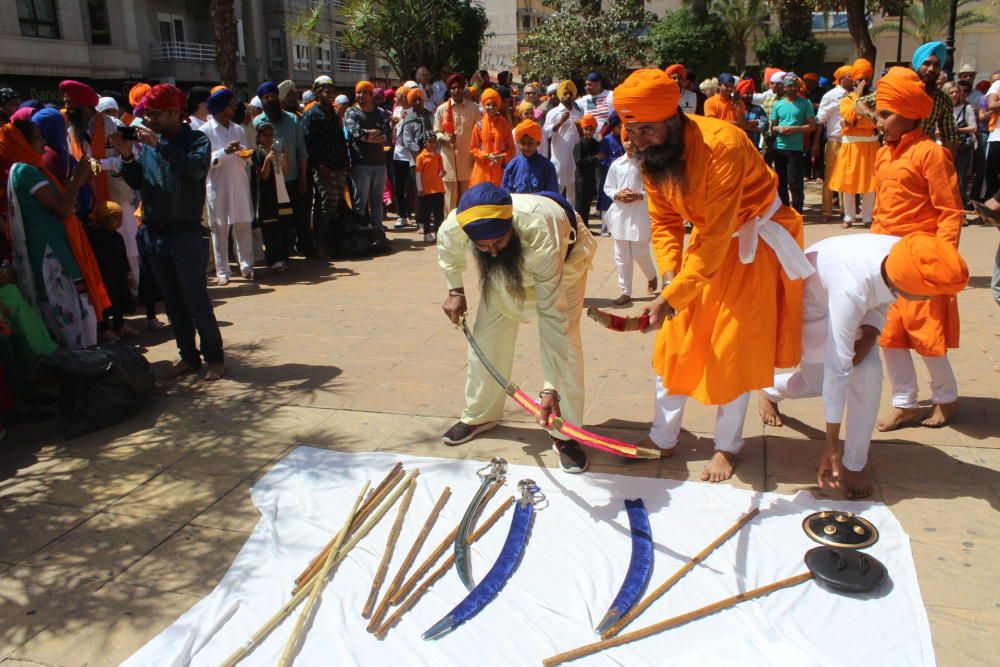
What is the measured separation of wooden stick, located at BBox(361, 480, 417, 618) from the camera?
2.91 metres

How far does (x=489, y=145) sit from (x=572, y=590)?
6.38 metres

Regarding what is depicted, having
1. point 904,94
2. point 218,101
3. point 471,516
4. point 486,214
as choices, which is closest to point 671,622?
point 471,516

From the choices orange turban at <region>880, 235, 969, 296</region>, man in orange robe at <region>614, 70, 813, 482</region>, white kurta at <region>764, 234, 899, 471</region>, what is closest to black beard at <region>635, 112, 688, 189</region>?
man in orange robe at <region>614, 70, 813, 482</region>

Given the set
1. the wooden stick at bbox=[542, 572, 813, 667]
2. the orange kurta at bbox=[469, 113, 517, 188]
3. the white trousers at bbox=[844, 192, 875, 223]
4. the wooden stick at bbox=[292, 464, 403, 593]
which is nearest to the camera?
the wooden stick at bbox=[542, 572, 813, 667]

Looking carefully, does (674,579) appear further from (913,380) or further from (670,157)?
(913,380)

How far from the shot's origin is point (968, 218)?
10.1 metres

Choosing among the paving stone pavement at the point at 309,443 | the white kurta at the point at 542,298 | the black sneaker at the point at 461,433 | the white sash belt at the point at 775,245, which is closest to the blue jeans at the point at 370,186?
the paving stone pavement at the point at 309,443

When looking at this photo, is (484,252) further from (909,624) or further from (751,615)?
(909,624)

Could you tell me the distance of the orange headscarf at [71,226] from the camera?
4.87 m

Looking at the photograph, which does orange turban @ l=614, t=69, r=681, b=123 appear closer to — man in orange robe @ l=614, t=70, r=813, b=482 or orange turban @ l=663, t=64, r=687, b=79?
man in orange robe @ l=614, t=70, r=813, b=482

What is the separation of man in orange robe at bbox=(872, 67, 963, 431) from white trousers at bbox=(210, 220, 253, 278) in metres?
6.03

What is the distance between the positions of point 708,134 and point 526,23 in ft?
143

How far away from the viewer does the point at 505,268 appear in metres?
3.66

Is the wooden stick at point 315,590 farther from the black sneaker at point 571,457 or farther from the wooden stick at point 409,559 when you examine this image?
the black sneaker at point 571,457
